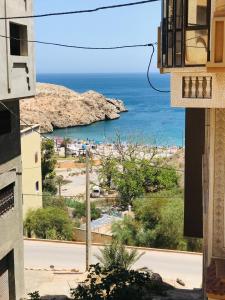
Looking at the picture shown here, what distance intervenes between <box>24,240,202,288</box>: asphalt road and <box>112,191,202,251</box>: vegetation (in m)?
1.58

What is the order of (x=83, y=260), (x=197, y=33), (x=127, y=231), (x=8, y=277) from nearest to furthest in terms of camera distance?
(x=197, y=33), (x=8, y=277), (x=83, y=260), (x=127, y=231)

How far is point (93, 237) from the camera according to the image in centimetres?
2361

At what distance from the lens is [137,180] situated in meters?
32.1

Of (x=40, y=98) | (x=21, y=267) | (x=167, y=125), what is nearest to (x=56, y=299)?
(x=21, y=267)

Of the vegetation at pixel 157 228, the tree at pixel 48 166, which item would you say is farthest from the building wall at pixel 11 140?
the tree at pixel 48 166

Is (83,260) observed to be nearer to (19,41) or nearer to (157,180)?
(19,41)

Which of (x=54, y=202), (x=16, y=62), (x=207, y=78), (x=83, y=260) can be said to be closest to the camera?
(x=207, y=78)

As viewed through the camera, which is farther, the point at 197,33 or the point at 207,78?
the point at 207,78

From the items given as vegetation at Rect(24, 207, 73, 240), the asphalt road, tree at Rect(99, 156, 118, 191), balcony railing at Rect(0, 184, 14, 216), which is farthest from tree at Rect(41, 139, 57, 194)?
balcony railing at Rect(0, 184, 14, 216)

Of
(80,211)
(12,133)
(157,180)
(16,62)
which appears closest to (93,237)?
(80,211)

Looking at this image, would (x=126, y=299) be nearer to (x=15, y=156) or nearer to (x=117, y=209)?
(x=15, y=156)

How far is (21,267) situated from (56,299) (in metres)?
1.21

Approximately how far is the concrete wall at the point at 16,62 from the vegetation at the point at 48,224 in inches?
513

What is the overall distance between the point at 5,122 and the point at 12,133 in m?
0.43
